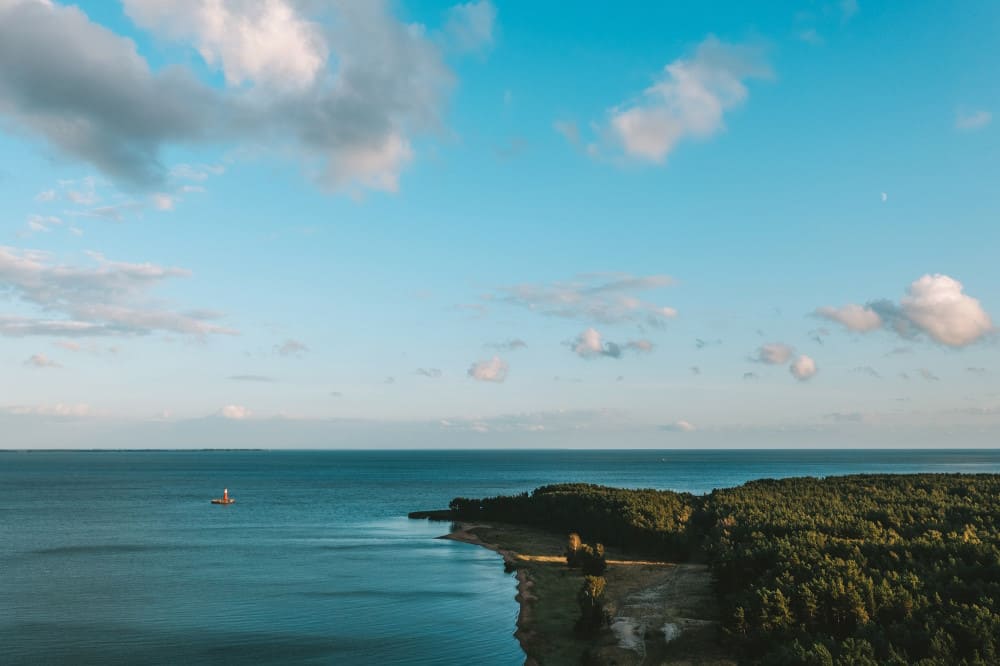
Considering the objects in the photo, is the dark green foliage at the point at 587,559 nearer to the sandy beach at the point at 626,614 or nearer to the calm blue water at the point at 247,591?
the sandy beach at the point at 626,614

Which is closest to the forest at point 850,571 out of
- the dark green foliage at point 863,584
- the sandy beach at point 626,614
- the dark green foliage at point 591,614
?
the dark green foliage at point 863,584

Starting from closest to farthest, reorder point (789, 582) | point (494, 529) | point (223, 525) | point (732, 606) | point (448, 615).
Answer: point (789, 582)
point (732, 606)
point (448, 615)
point (494, 529)
point (223, 525)

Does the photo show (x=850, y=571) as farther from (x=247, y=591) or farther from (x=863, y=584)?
(x=247, y=591)

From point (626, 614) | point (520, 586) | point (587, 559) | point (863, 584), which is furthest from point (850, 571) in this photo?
point (587, 559)

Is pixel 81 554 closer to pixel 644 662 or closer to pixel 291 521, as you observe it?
pixel 291 521

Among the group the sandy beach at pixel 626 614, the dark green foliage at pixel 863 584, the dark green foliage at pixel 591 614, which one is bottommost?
the sandy beach at pixel 626 614

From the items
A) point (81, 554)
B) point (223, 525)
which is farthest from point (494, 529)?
point (81, 554)
